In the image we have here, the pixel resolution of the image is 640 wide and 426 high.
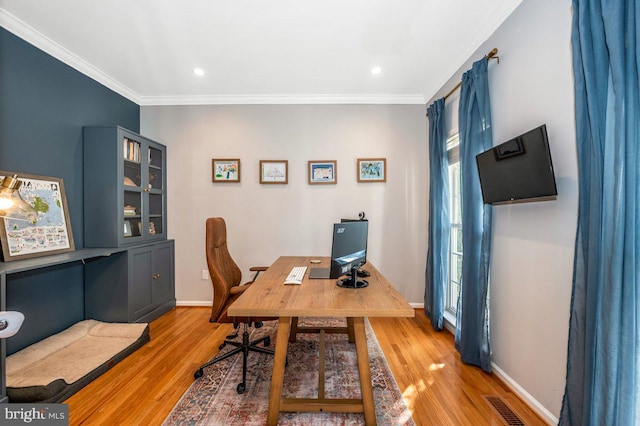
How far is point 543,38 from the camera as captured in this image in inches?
68.9

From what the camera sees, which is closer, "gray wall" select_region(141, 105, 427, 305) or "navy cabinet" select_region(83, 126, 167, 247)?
"navy cabinet" select_region(83, 126, 167, 247)

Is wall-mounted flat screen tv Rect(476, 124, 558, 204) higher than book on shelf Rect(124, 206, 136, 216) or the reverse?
higher

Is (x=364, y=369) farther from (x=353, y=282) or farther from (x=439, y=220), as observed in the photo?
(x=439, y=220)

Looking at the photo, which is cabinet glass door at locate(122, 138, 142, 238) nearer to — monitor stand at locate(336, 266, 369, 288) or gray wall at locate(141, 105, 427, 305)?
gray wall at locate(141, 105, 427, 305)

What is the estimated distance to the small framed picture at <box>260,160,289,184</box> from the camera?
3701mm

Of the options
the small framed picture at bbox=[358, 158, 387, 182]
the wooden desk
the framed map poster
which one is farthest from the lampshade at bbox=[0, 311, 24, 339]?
the small framed picture at bbox=[358, 158, 387, 182]

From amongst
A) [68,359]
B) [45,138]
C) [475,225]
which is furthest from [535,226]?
[45,138]

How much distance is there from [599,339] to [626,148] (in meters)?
0.81

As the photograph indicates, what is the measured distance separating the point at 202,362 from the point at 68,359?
1.02 metres

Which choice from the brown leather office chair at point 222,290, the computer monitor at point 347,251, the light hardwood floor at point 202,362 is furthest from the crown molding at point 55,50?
the computer monitor at point 347,251

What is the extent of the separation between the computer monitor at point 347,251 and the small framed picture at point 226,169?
228 centimetres

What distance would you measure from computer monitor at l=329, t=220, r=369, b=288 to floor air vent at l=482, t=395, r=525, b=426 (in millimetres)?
1135

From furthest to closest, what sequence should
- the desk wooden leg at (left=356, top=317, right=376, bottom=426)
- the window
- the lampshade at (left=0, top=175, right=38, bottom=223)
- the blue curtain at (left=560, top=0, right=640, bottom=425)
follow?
the window
the desk wooden leg at (left=356, top=317, right=376, bottom=426)
the lampshade at (left=0, top=175, right=38, bottom=223)
the blue curtain at (left=560, top=0, right=640, bottom=425)

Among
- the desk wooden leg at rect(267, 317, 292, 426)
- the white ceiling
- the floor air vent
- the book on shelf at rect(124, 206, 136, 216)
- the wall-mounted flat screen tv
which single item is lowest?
the floor air vent
